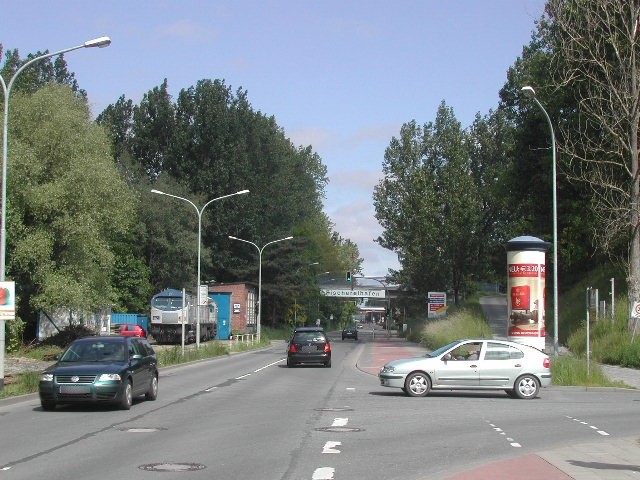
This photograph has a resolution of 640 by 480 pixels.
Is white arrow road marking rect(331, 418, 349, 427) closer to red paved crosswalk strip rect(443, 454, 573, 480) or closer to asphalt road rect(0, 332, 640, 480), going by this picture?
asphalt road rect(0, 332, 640, 480)

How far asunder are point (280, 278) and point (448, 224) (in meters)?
28.8

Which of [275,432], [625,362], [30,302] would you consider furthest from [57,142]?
[275,432]

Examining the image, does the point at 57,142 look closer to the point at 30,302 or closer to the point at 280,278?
the point at 30,302

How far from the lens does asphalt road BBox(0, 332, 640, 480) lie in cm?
1123

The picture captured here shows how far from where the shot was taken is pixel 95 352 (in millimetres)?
19000

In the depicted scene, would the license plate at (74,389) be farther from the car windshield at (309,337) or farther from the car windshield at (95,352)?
the car windshield at (309,337)

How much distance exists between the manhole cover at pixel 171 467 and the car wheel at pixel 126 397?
273 inches

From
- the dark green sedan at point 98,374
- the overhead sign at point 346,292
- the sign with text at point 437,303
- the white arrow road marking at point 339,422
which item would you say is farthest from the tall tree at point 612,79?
the overhead sign at point 346,292

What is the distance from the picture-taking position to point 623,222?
3578 cm

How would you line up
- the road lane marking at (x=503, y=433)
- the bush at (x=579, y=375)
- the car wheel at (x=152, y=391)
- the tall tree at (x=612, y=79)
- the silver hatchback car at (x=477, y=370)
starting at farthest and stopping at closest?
the tall tree at (x=612, y=79) < the bush at (x=579, y=375) < the silver hatchback car at (x=477, y=370) < the car wheel at (x=152, y=391) < the road lane marking at (x=503, y=433)

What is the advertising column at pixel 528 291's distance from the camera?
3097 cm

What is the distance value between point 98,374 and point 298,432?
4.98 metres

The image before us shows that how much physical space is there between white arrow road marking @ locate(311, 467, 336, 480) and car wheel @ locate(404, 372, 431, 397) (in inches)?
427

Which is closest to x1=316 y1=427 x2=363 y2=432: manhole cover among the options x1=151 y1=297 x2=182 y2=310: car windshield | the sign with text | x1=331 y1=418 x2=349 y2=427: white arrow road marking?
x1=331 y1=418 x2=349 y2=427: white arrow road marking
